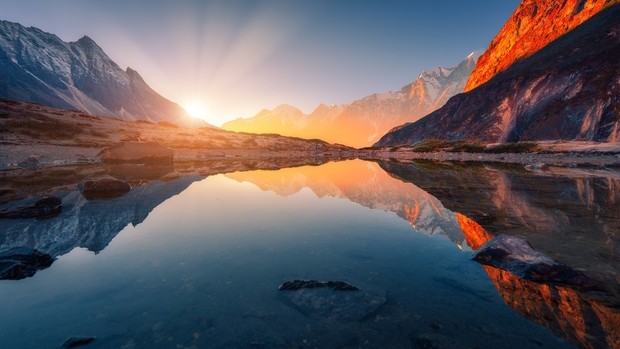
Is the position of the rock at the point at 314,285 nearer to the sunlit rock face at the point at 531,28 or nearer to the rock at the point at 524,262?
the rock at the point at 524,262

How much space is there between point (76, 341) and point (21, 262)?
16.4ft

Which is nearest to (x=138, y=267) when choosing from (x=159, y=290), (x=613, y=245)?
(x=159, y=290)

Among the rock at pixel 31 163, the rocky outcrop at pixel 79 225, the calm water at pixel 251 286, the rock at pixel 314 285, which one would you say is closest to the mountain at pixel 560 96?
the calm water at pixel 251 286

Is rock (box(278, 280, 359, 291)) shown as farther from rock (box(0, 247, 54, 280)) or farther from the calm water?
rock (box(0, 247, 54, 280))

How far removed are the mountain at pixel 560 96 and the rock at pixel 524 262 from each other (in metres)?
75.0

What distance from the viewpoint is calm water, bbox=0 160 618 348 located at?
222 inches

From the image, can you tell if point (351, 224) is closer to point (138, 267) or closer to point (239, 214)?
point (239, 214)

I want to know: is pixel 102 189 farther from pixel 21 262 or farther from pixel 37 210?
pixel 21 262

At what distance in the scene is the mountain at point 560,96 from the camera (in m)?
66.6

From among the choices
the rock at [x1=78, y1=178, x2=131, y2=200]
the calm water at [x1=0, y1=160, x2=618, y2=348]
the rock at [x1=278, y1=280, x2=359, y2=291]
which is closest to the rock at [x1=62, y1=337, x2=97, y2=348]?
the calm water at [x1=0, y1=160, x2=618, y2=348]

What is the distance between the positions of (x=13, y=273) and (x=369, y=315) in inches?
374

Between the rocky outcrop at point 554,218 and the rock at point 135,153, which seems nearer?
the rocky outcrop at point 554,218

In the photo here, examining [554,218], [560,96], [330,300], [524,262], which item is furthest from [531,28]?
[330,300]

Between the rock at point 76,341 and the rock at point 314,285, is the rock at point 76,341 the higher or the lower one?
the lower one
